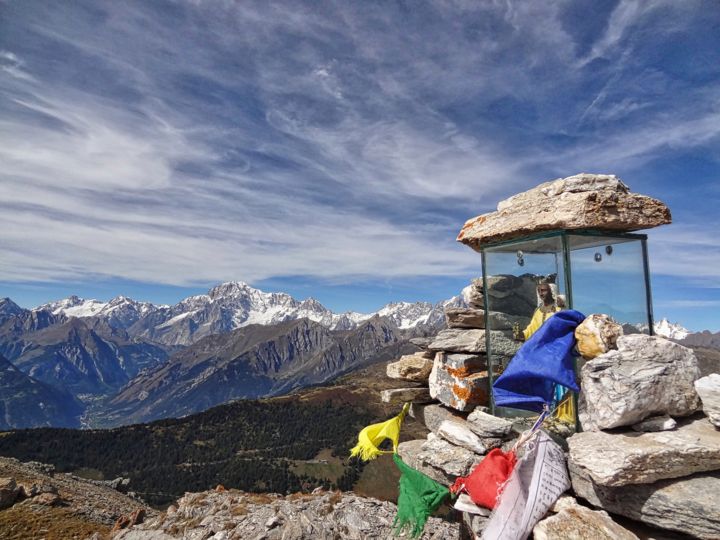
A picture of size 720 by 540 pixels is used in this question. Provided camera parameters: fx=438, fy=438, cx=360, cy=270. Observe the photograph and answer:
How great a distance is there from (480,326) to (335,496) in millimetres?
15892

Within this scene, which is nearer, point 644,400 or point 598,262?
point 644,400

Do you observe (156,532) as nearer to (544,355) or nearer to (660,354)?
(544,355)

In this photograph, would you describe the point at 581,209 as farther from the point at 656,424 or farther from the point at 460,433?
the point at 460,433

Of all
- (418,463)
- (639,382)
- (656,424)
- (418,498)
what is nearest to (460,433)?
(418,463)

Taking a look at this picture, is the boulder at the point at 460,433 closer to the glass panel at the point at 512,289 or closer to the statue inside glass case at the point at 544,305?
the glass panel at the point at 512,289

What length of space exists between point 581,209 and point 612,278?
2.10 metres

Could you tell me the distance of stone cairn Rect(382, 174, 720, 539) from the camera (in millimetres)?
6734

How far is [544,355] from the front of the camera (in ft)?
29.2

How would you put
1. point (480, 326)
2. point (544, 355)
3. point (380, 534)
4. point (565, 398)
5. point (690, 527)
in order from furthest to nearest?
point (380, 534), point (480, 326), point (565, 398), point (544, 355), point (690, 527)

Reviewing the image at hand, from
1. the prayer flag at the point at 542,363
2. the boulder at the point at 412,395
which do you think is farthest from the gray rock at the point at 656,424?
the boulder at the point at 412,395

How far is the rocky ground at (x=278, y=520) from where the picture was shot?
18500 mm

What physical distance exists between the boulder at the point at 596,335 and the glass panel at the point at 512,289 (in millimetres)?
1989

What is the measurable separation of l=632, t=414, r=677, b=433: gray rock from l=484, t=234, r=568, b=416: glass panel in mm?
3693

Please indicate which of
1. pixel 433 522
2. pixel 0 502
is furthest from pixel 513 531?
pixel 0 502
